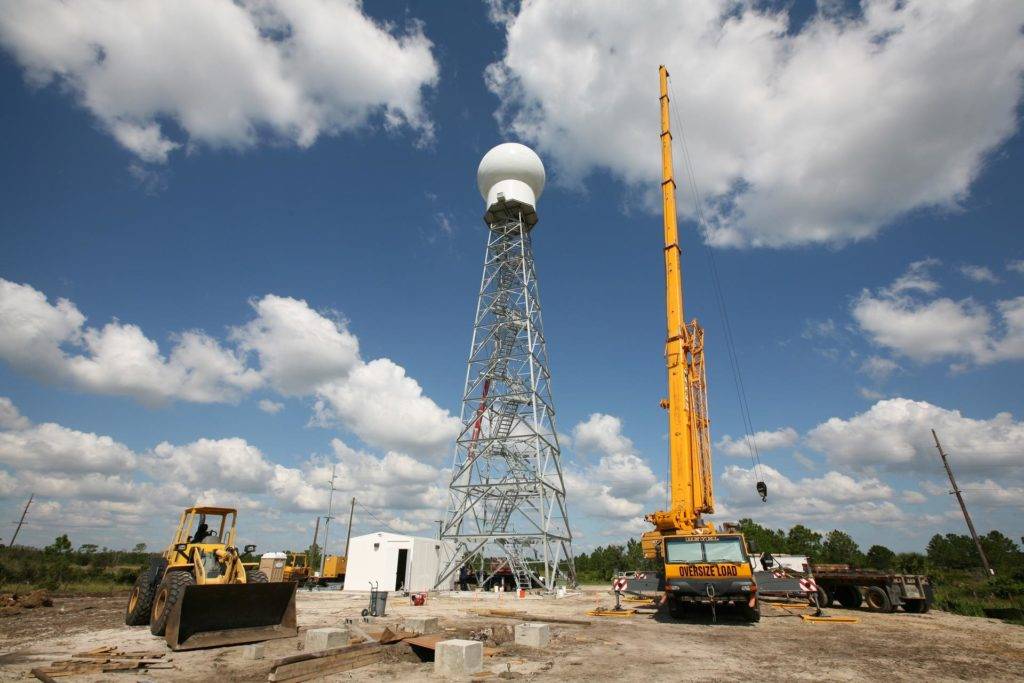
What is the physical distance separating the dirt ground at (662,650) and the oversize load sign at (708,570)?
4.25ft

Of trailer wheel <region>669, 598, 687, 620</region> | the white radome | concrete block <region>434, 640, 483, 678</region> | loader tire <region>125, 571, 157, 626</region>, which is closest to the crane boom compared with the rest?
trailer wheel <region>669, 598, 687, 620</region>

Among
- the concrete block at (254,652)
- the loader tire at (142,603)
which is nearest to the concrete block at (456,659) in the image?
the concrete block at (254,652)

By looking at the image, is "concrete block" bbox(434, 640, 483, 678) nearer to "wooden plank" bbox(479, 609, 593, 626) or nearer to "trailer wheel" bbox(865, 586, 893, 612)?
"wooden plank" bbox(479, 609, 593, 626)

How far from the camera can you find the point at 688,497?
20375 millimetres

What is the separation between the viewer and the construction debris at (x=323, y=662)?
7467 millimetres

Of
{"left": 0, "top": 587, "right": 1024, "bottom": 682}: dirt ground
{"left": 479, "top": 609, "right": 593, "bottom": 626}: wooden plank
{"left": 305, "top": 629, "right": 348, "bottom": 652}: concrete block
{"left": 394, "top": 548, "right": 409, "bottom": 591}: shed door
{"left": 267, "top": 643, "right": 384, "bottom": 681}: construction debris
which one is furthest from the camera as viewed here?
{"left": 394, "top": 548, "right": 409, "bottom": 591}: shed door

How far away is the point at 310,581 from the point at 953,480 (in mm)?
45683

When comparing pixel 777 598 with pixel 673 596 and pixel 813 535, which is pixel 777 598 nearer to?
pixel 673 596

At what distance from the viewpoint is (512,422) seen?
29.8m

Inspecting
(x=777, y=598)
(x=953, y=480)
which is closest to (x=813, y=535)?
(x=953, y=480)

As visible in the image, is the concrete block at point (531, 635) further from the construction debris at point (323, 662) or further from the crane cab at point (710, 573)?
the crane cab at point (710, 573)

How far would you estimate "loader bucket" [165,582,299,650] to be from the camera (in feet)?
33.3

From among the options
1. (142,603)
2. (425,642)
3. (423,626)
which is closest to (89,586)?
(142,603)

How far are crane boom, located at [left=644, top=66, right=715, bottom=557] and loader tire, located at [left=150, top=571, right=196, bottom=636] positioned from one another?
1568 centimetres
